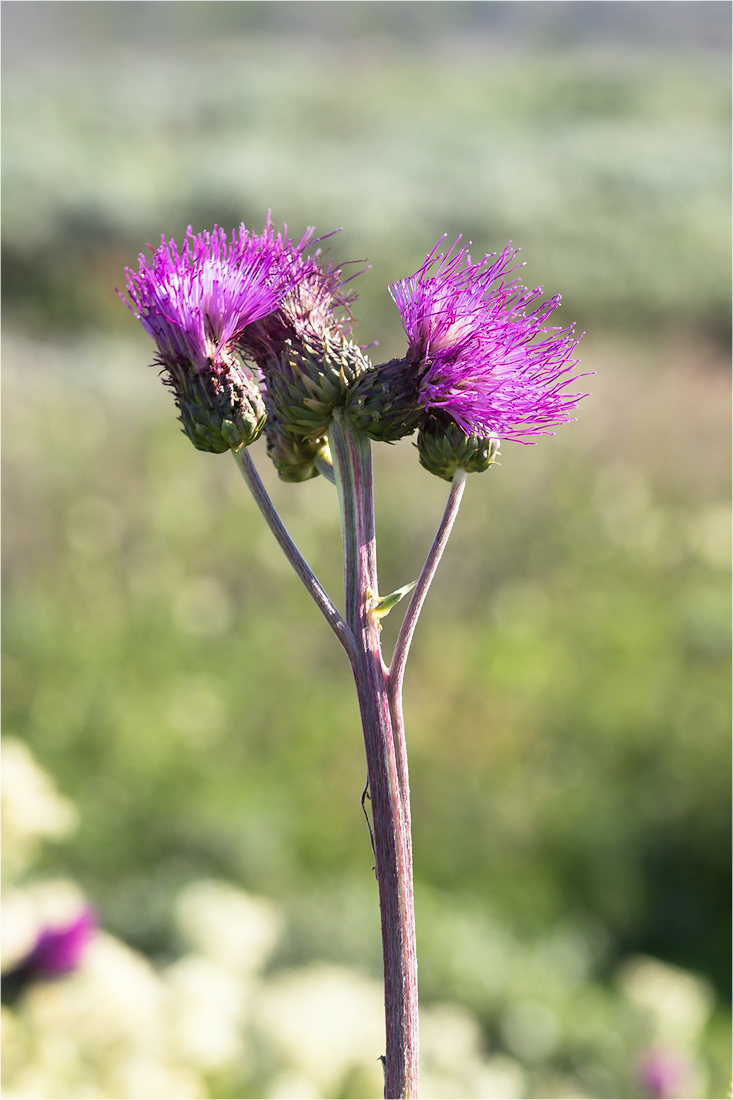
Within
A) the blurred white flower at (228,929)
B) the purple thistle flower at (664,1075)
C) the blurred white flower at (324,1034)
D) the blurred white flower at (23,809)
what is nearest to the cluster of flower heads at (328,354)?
the blurred white flower at (23,809)

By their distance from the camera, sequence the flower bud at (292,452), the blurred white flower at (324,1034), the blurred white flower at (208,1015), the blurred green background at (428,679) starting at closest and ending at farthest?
the flower bud at (292,452) < the blurred white flower at (208,1015) < the blurred white flower at (324,1034) < the blurred green background at (428,679)

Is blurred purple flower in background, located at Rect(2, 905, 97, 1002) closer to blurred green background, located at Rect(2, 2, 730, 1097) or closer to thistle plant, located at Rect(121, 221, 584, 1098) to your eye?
thistle plant, located at Rect(121, 221, 584, 1098)

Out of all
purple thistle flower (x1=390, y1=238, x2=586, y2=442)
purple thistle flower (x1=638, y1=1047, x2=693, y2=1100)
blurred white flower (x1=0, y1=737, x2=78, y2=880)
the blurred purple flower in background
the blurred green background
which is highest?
the blurred green background

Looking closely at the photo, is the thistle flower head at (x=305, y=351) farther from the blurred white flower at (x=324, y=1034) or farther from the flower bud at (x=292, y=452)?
the blurred white flower at (x=324, y=1034)

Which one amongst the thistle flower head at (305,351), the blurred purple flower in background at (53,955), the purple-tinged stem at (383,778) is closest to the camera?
the purple-tinged stem at (383,778)

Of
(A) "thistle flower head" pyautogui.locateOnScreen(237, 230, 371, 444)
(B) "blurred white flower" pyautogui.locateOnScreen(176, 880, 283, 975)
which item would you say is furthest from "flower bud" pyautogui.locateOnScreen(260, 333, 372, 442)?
(B) "blurred white flower" pyautogui.locateOnScreen(176, 880, 283, 975)

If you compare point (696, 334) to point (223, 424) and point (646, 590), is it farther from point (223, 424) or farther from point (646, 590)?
point (223, 424)

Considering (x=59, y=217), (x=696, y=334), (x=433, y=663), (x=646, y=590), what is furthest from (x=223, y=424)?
(x=59, y=217)

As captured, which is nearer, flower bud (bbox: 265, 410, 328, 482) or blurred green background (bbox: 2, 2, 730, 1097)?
flower bud (bbox: 265, 410, 328, 482)

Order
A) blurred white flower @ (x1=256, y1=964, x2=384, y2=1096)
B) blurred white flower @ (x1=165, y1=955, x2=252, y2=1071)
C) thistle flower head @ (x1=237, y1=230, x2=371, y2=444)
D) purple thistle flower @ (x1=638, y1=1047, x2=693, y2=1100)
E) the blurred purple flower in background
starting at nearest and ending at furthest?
thistle flower head @ (x1=237, y1=230, x2=371, y2=444) < the blurred purple flower in background < blurred white flower @ (x1=165, y1=955, x2=252, y2=1071) < blurred white flower @ (x1=256, y1=964, x2=384, y2=1096) < purple thistle flower @ (x1=638, y1=1047, x2=693, y2=1100)
